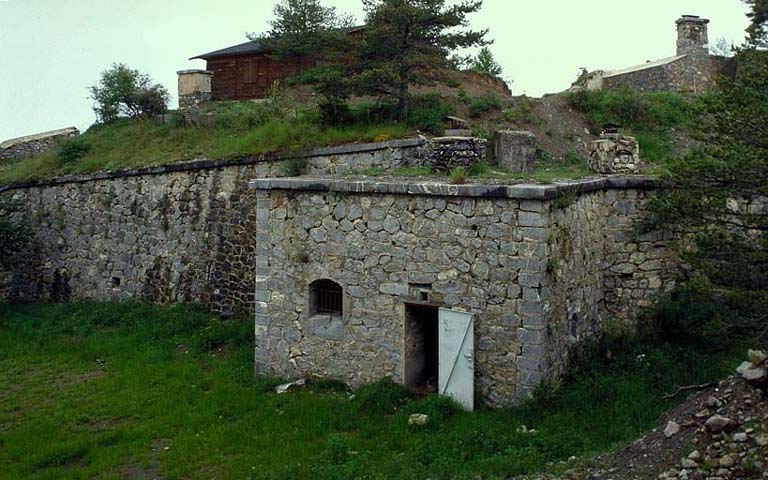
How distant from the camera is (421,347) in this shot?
10.3m

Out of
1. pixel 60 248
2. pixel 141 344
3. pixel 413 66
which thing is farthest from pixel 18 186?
pixel 413 66

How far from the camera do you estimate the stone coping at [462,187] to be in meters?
8.95

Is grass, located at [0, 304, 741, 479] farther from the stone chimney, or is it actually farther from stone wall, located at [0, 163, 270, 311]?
the stone chimney

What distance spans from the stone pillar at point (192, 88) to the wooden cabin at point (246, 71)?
1560mm

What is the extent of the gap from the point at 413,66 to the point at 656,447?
1175cm

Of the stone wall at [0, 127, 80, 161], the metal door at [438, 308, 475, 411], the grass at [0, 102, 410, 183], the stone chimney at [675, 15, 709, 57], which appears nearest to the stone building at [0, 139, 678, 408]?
the metal door at [438, 308, 475, 411]

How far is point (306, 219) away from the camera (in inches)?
422

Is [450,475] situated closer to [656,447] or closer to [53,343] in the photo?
[656,447]

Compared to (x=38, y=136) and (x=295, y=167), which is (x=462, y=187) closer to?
(x=295, y=167)

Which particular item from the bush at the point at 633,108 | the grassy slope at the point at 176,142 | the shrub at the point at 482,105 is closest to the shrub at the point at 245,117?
the grassy slope at the point at 176,142

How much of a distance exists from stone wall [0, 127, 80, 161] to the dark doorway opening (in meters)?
18.6

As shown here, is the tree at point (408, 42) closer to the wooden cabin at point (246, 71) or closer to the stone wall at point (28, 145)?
the wooden cabin at point (246, 71)

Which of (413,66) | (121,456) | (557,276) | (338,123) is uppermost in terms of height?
(413,66)

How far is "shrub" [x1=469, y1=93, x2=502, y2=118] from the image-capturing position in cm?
1825
